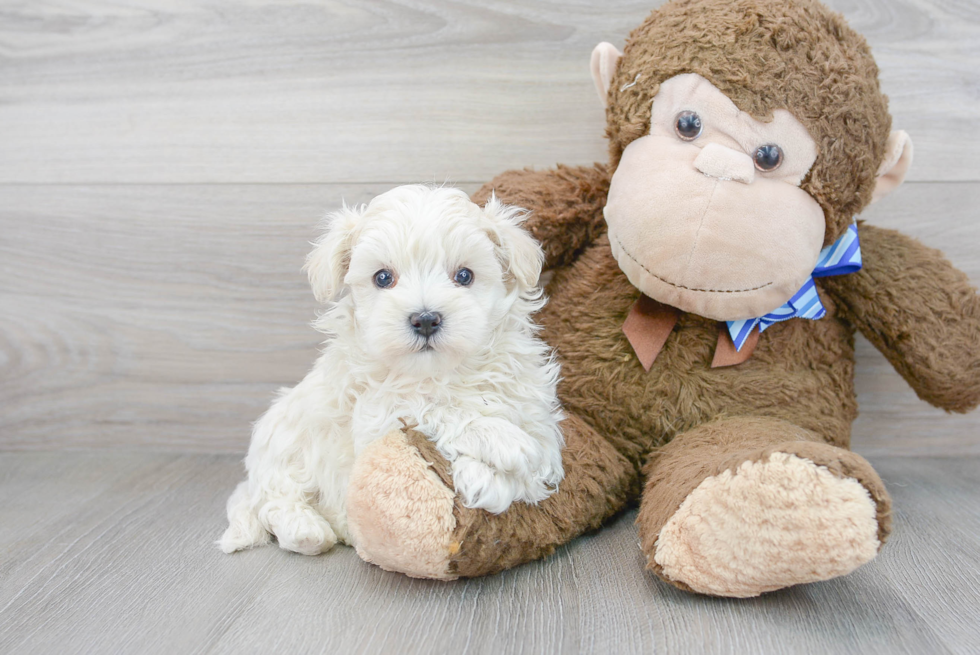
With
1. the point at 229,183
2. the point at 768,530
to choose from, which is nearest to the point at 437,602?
the point at 768,530

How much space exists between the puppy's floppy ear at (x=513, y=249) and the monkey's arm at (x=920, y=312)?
52 centimetres

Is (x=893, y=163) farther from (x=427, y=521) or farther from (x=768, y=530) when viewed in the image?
(x=427, y=521)

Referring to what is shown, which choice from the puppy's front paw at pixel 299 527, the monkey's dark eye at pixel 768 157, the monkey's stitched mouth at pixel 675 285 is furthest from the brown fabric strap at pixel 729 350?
the puppy's front paw at pixel 299 527

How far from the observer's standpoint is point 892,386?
4.51 feet

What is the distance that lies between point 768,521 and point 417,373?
0.44 meters

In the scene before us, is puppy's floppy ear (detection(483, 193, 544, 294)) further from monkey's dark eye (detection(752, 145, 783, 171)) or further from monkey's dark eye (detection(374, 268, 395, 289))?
monkey's dark eye (detection(752, 145, 783, 171))

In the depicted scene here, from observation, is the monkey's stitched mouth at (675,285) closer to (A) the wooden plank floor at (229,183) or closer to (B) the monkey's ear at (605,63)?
(B) the monkey's ear at (605,63)

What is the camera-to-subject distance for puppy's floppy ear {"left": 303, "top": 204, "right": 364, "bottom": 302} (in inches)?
37.6

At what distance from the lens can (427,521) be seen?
2.67 ft

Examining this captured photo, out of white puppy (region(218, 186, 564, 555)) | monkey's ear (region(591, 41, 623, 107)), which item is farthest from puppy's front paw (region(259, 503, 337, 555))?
monkey's ear (region(591, 41, 623, 107))

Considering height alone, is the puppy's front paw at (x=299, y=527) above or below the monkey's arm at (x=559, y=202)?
below

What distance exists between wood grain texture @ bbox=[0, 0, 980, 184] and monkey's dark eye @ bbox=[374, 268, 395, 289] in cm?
48

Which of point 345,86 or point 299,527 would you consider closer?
point 299,527

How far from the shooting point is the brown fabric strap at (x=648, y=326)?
3.49ft
